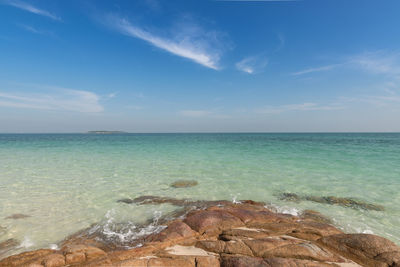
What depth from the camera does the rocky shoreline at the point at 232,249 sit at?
12.2 ft

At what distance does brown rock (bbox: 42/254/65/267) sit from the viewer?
12.5 feet

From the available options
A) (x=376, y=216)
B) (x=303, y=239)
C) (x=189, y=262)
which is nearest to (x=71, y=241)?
(x=189, y=262)

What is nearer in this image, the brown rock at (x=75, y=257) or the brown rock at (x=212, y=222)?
the brown rock at (x=75, y=257)

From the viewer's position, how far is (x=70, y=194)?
9.39 metres

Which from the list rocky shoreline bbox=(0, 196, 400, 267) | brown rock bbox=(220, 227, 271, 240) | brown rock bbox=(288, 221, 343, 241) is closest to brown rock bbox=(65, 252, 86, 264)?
rocky shoreline bbox=(0, 196, 400, 267)

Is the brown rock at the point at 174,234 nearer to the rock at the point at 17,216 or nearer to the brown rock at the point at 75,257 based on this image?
the brown rock at the point at 75,257

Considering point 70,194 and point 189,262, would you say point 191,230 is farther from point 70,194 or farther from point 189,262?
point 70,194

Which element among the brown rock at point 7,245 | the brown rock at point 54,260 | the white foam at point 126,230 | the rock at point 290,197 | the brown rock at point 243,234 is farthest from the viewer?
the rock at point 290,197

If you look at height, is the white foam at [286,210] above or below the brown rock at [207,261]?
below

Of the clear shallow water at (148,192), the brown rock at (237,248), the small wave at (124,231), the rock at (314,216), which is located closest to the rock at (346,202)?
the clear shallow water at (148,192)

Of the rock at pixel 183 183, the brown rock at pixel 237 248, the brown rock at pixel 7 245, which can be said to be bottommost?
the brown rock at pixel 7 245

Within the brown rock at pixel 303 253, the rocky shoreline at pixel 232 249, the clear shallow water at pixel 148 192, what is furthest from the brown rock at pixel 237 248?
the clear shallow water at pixel 148 192

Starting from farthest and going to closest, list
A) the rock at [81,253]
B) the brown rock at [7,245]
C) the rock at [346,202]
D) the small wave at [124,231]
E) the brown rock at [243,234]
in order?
the rock at [346,202]
the small wave at [124,231]
the brown rock at [7,245]
the brown rock at [243,234]
the rock at [81,253]

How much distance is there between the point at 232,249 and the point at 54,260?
3.67 metres
